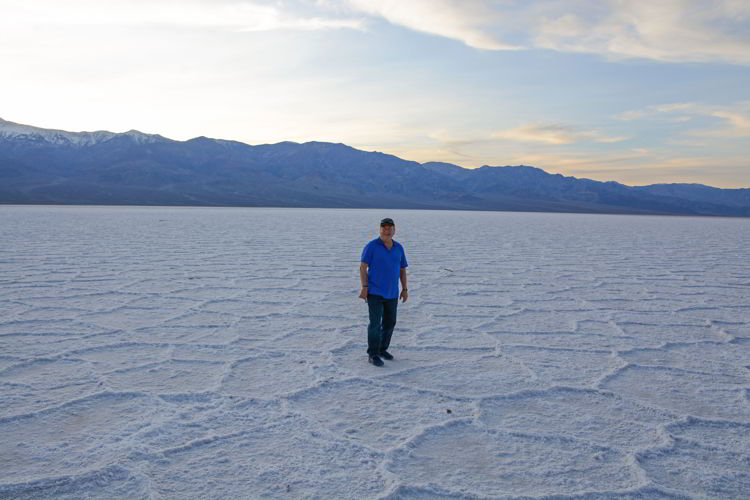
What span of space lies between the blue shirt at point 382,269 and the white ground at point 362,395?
456mm

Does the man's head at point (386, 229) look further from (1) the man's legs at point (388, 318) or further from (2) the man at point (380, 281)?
(1) the man's legs at point (388, 318)

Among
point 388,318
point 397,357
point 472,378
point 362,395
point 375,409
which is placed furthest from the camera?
point 397,357

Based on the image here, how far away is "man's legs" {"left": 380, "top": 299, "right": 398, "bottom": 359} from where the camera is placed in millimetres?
3223

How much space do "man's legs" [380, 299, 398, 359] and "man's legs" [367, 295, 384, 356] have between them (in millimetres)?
26

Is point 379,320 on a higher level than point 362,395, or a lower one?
higher

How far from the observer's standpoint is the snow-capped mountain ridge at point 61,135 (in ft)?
500

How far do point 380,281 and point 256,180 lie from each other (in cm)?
11052

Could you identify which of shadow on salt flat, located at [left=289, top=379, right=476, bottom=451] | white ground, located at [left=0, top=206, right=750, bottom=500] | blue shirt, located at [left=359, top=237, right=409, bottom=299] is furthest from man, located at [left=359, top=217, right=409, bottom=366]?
shadow on salt flat, located at [left=289, top=379, right=476, bottom=451]

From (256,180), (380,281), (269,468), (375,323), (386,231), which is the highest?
(256,180)

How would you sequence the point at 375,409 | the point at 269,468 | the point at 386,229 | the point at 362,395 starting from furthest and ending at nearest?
the point at 386,229 → the point at 362,395 → the point at 375,409 → the point at 269,468

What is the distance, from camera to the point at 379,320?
10.6ft

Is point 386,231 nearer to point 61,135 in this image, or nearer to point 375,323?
point 375,323

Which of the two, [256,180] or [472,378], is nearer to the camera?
[472,378]

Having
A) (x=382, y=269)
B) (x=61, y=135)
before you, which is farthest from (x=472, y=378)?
(x=61, y=135)
